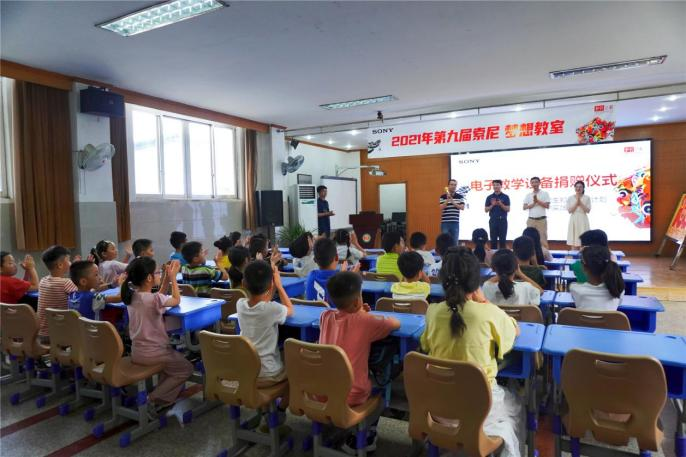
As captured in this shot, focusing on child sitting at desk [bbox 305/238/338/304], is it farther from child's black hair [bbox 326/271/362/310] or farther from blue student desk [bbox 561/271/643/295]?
blue student desk [bbox 561/271/643/295]

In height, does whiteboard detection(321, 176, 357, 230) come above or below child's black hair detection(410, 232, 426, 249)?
above

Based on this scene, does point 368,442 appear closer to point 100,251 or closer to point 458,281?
point 458,281

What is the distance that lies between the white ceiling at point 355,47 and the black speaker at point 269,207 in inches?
89.3

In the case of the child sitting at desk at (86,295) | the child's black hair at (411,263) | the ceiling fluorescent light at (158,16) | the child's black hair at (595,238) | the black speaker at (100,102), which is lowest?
the child sitting at desk at (86,295)

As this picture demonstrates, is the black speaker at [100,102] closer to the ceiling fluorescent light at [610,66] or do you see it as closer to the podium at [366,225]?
the podium at [366,225]

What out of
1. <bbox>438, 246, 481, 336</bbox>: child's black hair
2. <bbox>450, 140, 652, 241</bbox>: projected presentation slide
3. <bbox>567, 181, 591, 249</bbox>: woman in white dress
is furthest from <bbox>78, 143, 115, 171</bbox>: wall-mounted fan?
<bbox>450, 140, 652, 241</bbox>: projected presentation slide

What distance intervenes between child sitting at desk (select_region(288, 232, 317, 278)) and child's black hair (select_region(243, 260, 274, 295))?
1.72 metres

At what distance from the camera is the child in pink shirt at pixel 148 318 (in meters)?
2.62

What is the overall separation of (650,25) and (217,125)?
6.33 m

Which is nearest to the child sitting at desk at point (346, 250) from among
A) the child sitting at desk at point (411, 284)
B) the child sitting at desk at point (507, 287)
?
the child sitting at desk at point (411, 284)

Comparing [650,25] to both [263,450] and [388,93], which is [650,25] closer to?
[388,93]

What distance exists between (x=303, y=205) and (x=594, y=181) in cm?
626

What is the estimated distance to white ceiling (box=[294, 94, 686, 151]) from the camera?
7141 millimetres

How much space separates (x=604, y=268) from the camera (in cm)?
264
